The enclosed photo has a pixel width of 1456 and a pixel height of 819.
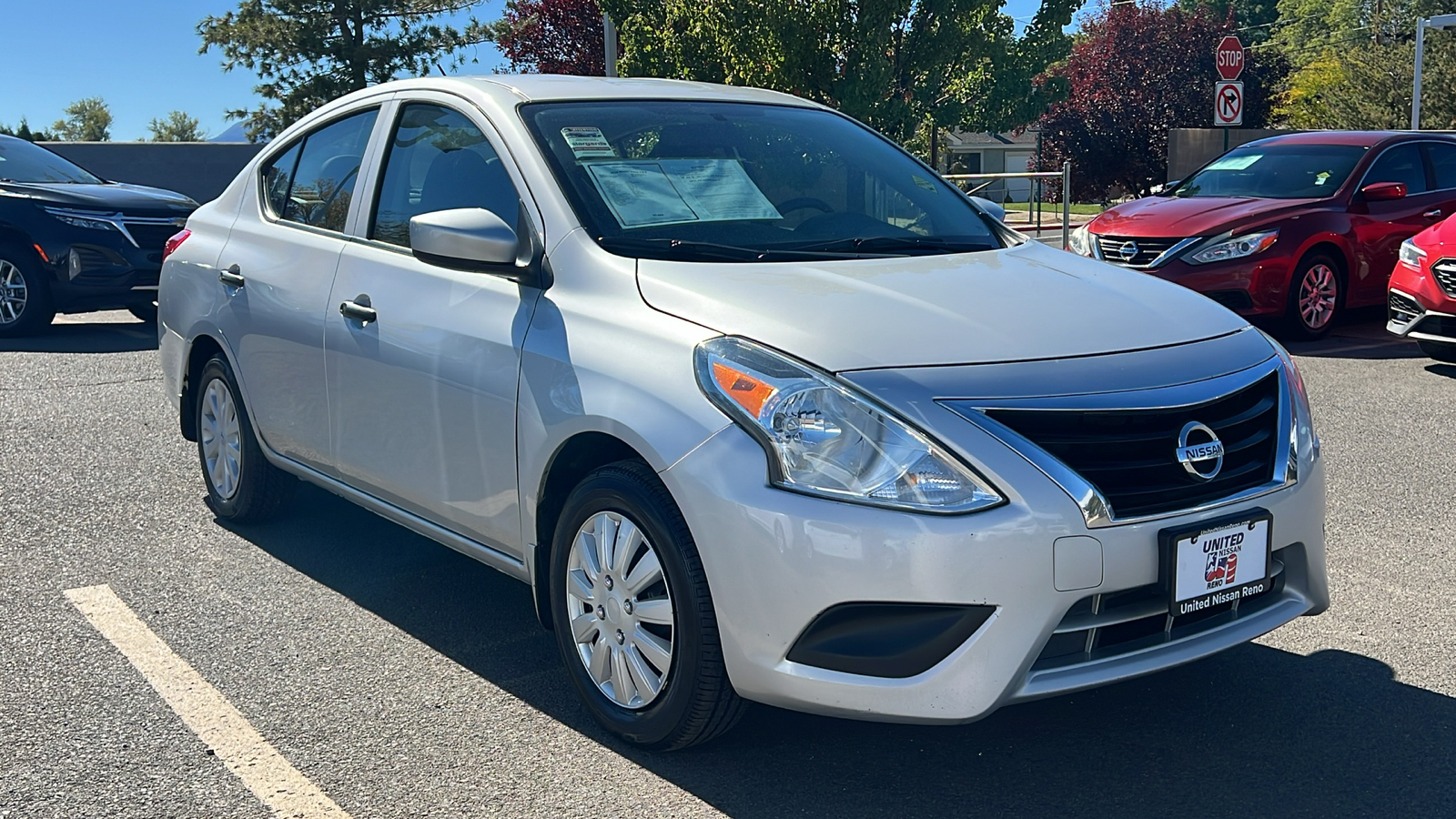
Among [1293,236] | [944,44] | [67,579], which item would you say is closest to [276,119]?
[944,44]

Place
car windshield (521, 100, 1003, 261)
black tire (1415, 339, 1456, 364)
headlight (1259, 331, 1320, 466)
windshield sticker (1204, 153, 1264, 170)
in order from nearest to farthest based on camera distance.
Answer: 1. headlight (1259, 331, 1320, 466)
2. car windshield (521, 100, 1003, 261)
3. black tire (1415, 339, 1456, 364)
4. windshield sticker (1204, 153, 1264, 170)

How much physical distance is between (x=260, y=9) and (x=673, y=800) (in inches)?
1714

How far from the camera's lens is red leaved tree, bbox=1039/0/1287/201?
41.7m

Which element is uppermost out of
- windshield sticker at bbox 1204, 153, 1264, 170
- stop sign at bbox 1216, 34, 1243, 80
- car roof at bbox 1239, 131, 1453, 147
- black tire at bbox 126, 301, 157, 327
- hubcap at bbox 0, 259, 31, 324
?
stop sign at bbox 1216, 34, 1243, 80

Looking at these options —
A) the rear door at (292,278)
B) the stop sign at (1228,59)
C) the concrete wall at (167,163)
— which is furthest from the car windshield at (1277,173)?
the concrete wall at (167,163)

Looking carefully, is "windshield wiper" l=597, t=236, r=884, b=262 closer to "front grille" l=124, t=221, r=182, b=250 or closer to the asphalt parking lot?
the asphalt parking lot

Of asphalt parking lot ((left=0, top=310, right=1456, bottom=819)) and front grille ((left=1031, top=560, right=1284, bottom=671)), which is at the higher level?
front grille ((left=1031, top=560, right=1284, bottom=671))

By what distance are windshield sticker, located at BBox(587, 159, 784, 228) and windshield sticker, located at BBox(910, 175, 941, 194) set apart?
80 cm

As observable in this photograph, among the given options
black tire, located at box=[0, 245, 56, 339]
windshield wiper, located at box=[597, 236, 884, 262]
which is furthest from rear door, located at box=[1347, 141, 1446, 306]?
black tire, located at box=[0, 245, 56, 339]

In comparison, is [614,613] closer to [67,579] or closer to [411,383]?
[411,383]

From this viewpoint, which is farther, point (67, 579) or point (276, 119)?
point (276, 119)

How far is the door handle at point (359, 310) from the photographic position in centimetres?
434

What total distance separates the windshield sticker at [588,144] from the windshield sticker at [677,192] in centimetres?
5

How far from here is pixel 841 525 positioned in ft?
9.82
